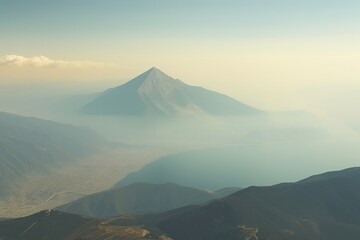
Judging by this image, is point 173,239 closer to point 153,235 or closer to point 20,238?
point 153,235

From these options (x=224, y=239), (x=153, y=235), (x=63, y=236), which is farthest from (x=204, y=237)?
(x=63, y=236)

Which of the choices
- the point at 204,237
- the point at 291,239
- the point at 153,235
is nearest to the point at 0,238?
the point at 153,235

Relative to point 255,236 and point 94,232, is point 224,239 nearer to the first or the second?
point 255,236

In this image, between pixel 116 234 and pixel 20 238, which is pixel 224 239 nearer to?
pixel 116 234

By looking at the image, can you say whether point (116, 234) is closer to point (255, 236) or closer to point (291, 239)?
point (255, 236)

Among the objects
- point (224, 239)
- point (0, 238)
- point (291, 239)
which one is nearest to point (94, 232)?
point (0, 238)

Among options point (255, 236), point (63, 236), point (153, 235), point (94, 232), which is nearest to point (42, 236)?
point (63, 236)
